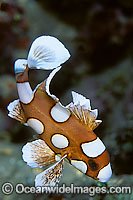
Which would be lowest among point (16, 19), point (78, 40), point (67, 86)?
point (67, 86)

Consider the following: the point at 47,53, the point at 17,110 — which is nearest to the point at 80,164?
the point at 17,110

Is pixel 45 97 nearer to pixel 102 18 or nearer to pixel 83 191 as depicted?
pixel 83 191

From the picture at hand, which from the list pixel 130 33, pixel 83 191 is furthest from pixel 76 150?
pixel 130 33

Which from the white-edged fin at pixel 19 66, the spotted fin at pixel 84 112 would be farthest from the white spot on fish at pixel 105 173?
the white-edged fin at pixel 19 66

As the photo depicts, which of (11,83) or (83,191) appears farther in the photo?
(11,83)

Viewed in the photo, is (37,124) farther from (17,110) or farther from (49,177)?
(49,177)

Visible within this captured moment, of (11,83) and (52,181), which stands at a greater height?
(11,83)

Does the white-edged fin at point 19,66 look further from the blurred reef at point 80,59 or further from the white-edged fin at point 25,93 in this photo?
the blurred reef at point 80,59
